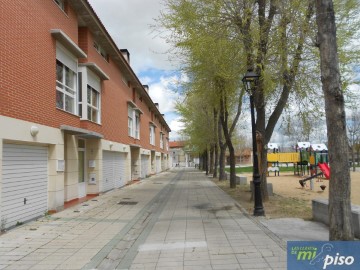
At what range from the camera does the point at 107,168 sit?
68.8ft

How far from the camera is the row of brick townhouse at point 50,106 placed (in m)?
9.71

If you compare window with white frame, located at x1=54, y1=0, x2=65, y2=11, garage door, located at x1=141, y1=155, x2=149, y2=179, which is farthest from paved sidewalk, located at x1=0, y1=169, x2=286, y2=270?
garage door, located at x1=141, y1=155, x2=149, y2=179

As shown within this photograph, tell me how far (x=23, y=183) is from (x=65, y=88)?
4.84 metres

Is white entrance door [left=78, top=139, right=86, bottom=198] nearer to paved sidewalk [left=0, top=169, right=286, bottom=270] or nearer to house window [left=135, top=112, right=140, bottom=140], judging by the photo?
paved sidewalk [left=0, top=169, right=286, bottom=270]

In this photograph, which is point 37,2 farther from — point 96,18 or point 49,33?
point 96,18

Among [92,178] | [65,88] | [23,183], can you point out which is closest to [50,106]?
[65,88]

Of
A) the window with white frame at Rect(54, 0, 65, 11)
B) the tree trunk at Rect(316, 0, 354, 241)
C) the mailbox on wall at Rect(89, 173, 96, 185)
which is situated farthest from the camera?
the mailbox on wall at Rect(89, 173, 96, 185)

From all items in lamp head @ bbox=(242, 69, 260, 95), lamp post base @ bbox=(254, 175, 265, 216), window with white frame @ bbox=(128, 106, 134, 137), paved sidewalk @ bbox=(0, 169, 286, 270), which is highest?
window with white frame @ bbox=(128, 106, 134, 137)

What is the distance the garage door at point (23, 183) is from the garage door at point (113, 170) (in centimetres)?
787

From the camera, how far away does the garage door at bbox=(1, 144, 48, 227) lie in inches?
376

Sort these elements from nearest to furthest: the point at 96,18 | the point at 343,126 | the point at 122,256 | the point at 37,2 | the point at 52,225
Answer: the point at 343,126, the point at 122,256, the point at 52,225, the point at 37,2, the point at 96,18

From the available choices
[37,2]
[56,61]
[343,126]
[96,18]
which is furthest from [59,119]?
[343,126]

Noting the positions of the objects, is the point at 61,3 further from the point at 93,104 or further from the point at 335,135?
the point at 335,135

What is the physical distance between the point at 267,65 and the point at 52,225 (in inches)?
308
